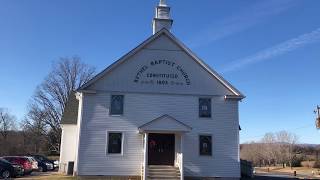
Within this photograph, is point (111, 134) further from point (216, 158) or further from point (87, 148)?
point (216, 158)

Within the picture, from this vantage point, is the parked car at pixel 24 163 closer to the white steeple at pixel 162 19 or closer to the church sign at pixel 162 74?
the church sign at pixel 162 74

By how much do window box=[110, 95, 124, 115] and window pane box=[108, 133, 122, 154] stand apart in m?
1.40

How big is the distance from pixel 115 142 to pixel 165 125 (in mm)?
3362

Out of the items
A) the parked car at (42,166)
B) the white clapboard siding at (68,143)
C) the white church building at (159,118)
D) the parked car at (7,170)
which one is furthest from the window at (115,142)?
the parked car at (42,166)

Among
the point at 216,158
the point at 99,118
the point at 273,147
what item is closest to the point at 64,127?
the point at 99,118

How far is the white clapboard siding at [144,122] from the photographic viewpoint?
26375mm

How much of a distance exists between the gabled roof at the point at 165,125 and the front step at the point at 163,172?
237 cm

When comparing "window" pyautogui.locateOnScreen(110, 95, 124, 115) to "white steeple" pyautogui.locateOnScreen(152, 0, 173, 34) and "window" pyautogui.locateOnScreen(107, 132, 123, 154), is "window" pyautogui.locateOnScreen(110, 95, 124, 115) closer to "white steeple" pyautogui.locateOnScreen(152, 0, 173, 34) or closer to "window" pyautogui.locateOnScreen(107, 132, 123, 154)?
"window" pyautogui.locateOnScreen(107, 132, 123, 154)

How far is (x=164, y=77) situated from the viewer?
27.8 m

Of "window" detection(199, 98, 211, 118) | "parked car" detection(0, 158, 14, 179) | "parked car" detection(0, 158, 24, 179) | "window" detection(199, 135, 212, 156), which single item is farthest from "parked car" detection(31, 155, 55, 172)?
"window" detection(199, 98, 211, 118)

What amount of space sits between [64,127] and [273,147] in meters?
68.1

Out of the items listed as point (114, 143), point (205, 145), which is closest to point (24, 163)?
point (114, 143)

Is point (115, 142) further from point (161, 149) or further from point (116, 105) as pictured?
point (161, 149)

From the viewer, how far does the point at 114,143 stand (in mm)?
26688
